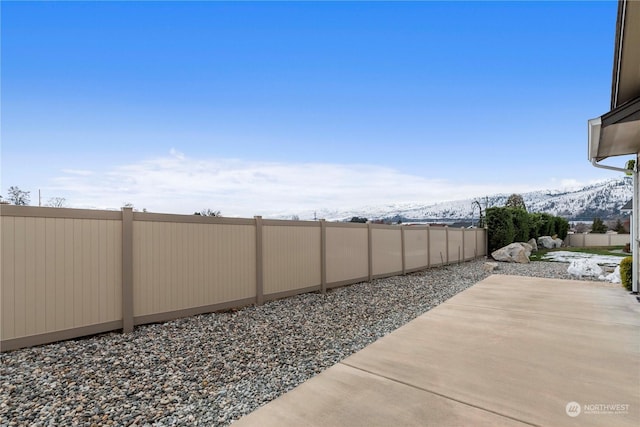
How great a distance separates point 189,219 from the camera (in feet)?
16.7

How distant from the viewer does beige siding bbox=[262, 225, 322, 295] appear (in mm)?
6254

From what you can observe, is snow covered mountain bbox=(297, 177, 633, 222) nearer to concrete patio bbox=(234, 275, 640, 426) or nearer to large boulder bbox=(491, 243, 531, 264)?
large boulder bbox=(491, 243, 531, 264)

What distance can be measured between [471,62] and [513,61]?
127 centimetres

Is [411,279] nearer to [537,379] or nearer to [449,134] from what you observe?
[537,379]

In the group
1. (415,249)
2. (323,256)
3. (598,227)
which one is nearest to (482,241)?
(415,249)

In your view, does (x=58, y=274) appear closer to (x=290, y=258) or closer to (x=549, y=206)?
(x=290, y=258)

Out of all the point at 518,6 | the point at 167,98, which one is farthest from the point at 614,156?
the point at 167,98

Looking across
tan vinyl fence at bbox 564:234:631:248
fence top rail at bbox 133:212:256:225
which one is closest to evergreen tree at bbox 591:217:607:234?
tan vinyl fence at bbox 564:234:631:248

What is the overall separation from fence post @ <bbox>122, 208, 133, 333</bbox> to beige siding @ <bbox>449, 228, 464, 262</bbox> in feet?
37.9

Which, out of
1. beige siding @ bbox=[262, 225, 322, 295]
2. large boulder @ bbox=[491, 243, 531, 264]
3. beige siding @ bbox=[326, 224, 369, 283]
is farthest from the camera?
large boulder @ bbox=[491, 243, 531, 264]

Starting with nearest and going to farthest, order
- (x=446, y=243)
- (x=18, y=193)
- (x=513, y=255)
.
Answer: (x=446, y=243) → (x=513, y=255) → (x=18, y=193)

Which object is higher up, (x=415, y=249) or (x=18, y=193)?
(x=18, y=193)

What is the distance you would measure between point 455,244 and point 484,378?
11.9m

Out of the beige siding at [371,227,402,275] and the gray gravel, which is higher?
the beige siding at [371,227,402,275]
